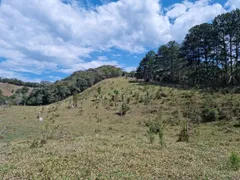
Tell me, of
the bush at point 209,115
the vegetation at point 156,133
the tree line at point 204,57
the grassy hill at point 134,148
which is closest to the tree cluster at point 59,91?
the tree line at point 204,57

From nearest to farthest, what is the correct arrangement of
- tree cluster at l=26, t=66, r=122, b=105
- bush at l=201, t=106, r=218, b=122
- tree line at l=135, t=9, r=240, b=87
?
bush at l=201, t=106, r=218, b=122 → tree line at l=135, t=9, r=240, b=87 → tree cluster at l=26, t=66, r=122, b=105

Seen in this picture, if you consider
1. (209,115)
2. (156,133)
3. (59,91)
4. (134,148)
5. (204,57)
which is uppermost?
(204,57)

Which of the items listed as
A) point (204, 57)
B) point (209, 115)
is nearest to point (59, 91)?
point (204, 57)

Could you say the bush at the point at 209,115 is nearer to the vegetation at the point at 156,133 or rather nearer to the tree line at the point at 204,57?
the vegetation at the point at 156,133

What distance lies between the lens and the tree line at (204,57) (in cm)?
3094

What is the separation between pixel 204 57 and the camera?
123 ft

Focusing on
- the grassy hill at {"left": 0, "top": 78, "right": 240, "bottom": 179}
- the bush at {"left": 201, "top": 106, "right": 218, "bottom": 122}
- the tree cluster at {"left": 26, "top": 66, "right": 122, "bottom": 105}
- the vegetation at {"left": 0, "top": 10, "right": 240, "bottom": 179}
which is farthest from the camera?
the tree cluster at {"left": 26, "top": 66, "right": 122, "bottom": 105}

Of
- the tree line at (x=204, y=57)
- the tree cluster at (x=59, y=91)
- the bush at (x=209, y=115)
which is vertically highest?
the tree line at (x=204, y=57)

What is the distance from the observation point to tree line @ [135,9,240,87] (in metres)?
30.9

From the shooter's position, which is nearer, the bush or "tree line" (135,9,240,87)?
the bush

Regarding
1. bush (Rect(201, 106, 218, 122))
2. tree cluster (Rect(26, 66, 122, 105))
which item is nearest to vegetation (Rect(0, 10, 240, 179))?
bush (Rect(201, 106, 218, 122))

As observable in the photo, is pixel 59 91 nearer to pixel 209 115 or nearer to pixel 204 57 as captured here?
pixel 204 57

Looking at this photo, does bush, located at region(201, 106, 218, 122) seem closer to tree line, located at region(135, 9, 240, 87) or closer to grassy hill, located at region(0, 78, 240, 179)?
grassy hill, located at region(0, 78, 240, 179)

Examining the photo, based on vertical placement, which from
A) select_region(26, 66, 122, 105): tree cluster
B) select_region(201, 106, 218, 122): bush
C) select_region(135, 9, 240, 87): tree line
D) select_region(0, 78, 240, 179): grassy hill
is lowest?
select_region(0, 78, 240, 179): grassy hill
